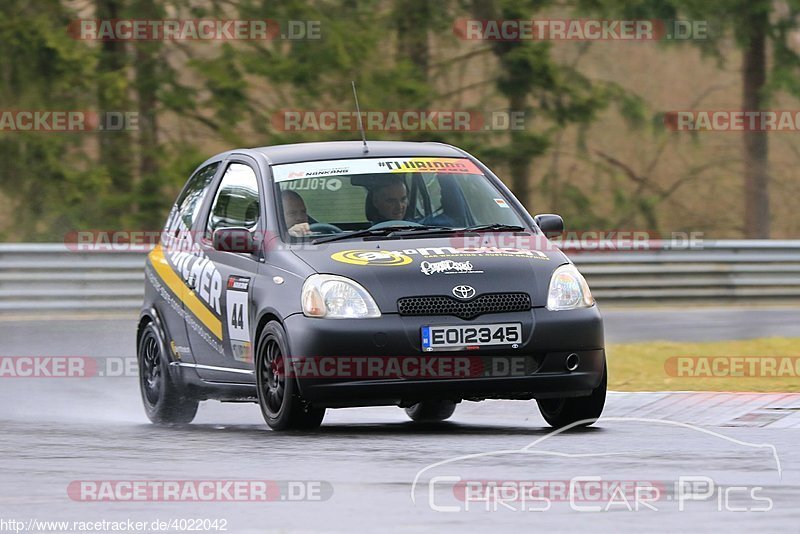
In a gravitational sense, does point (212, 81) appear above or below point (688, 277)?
above

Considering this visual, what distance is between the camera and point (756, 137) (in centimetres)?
2886

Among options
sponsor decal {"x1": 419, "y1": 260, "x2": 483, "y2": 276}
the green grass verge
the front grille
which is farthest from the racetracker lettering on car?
the green grass verge

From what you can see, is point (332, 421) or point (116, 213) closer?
point (332, 421)

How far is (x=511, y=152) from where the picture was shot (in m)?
25.8

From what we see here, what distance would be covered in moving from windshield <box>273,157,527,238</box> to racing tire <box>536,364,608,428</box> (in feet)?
3.62

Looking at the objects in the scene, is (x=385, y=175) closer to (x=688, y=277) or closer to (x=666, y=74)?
(x=688, y=277)

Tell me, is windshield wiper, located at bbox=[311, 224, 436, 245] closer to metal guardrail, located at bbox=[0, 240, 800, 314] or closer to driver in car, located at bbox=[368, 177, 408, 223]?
driver in car, located at bbox=[368, 177, 408, 223]

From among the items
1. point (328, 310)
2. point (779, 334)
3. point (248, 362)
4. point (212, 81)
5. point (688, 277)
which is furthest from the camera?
point (212, 81)

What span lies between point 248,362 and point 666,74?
33298 mm

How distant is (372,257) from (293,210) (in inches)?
32.2

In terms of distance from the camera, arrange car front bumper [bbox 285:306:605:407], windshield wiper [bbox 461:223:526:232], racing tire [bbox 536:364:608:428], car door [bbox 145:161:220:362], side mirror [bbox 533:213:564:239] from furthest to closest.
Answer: car door [bbox 145:161:220:362]
side mirror [bbox 533:213:564:239]
windshield wiper [bbox 461:223:526:232]
racing tire [bbox 536:364:608:428]
car front bumper [bbox 285:306:605:407]

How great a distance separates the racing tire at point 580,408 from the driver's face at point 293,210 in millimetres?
1752

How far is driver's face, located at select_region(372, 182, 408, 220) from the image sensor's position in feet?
32.3

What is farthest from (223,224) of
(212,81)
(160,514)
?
(212,81)
